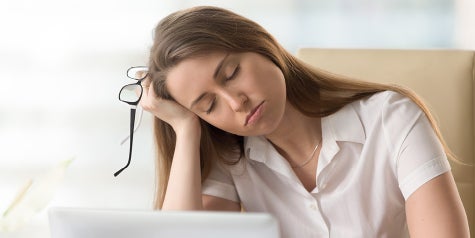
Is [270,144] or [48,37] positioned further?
[48,37]

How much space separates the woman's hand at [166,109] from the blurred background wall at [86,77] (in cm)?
101

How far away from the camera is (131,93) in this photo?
1652 mm

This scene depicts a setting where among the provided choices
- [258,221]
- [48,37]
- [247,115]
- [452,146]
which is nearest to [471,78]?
[452,146]

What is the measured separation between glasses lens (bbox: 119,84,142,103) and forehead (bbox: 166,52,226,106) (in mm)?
180

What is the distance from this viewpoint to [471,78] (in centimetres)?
175

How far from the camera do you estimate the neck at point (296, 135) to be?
158 cm

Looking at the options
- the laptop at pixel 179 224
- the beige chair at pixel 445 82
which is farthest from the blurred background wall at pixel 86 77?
the laptop at pixel 179 224

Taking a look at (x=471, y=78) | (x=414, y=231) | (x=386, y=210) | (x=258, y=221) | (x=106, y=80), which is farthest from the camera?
(x=106, y=80)

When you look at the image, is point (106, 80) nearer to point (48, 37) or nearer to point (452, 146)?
point (48, 37)

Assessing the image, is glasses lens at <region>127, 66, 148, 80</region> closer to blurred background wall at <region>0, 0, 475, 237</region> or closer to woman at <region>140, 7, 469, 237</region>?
woman at <region>140, 7, 469, 237</region>

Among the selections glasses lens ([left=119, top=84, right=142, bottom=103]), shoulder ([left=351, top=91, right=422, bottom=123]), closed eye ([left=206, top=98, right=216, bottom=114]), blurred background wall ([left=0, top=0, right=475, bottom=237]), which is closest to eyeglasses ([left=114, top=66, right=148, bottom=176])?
glasses lens ([left=119, top=84, right=142, bottom=103])

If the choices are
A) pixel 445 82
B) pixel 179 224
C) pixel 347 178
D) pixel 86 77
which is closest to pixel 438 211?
pixel 347 178

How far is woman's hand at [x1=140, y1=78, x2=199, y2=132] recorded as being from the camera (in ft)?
5.22

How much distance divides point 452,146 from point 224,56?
62cm
